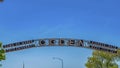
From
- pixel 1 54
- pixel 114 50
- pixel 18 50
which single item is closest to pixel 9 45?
pixel 18 50

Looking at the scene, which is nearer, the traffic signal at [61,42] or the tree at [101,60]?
the traffic signal at [61,42]

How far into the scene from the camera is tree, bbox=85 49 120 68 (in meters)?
98.4

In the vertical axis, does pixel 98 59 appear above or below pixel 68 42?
below

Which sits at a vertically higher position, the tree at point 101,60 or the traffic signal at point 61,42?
the traffic signal at point 61,42

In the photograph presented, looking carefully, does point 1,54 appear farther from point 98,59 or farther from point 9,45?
point 98,59

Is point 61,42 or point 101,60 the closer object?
point 61,42

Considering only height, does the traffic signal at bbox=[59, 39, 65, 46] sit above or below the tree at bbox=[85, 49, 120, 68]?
above

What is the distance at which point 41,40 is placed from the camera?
76.8 metres

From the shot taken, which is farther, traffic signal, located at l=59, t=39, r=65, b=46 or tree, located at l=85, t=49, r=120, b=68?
tree, located at l=85, t=49, r=120, b=68

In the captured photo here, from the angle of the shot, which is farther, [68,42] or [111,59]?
[111,59]

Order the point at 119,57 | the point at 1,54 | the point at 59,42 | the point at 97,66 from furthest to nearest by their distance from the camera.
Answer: the point at 97,66, the point at 119,57, the point at 59,42, the point at 1,54

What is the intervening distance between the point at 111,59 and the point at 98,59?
10.9 feet

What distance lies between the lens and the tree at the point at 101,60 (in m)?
98.4

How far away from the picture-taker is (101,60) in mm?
100938
